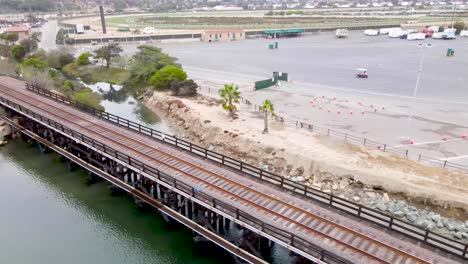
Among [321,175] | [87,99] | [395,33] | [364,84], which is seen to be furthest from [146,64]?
[395,33]

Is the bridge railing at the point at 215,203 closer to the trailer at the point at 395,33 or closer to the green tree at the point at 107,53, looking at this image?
the green tree at the point at 107,53

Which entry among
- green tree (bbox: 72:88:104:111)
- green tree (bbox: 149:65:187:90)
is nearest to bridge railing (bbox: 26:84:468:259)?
green tree (bbox: 72:88:104:111)

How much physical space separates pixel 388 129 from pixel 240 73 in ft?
134

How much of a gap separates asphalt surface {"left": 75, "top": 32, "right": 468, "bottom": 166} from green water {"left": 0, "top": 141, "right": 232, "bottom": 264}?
24255 millimetres

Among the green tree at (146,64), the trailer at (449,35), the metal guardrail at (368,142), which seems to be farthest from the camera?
the trailer at (449,35)

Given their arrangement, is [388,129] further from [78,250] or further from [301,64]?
[301,64]

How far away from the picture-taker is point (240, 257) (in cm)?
2003

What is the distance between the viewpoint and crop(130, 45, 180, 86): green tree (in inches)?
2559

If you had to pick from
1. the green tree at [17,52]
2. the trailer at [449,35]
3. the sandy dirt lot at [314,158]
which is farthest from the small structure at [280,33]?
the sandy dirt lot at [314,158]

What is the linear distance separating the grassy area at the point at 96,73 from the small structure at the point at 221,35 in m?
63.8

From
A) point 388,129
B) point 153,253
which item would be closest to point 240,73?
point 388,129

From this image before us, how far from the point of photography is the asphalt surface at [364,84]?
40.8m

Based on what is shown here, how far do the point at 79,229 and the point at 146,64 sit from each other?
149 ft

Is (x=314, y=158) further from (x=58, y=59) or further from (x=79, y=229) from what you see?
(x=58, y=59)
